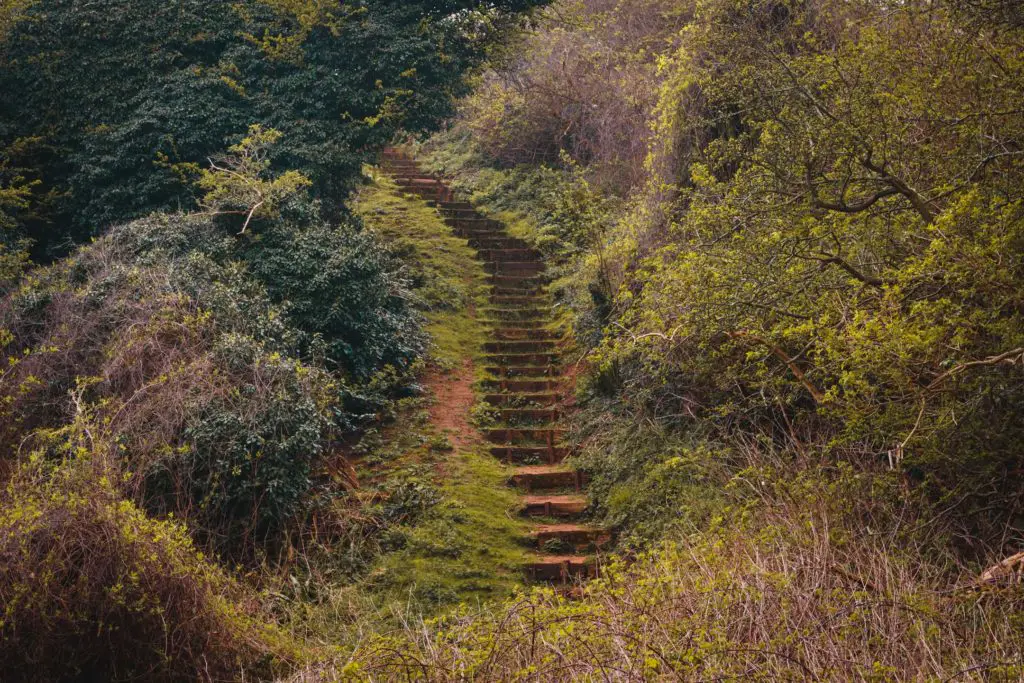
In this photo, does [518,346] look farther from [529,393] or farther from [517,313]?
[529,393]

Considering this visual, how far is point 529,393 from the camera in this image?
1473 centimetres

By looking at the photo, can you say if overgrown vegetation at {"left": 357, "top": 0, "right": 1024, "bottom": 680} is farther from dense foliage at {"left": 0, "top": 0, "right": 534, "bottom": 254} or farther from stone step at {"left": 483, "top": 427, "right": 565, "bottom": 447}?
dense foliage at {"left": 0, "top": 0, "right": 534, "bottom": 254}

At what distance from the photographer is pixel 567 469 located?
41.3ft

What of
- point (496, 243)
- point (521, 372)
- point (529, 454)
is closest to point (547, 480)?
point (529, 454)

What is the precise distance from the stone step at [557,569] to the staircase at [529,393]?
0.04 ft

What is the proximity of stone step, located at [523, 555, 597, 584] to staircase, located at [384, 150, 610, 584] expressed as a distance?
0.01 m

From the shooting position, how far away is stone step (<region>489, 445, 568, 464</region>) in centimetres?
1301

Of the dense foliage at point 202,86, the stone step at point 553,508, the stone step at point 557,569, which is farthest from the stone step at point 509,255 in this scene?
the stone step at point 557,569

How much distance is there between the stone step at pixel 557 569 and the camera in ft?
33.9

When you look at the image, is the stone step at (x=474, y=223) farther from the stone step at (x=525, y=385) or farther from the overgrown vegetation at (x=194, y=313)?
the stone step at (x=525, y=385)

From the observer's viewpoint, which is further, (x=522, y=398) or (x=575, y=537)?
(x=522, y=398)

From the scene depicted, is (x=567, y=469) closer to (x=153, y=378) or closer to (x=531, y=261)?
(x=153, y=378)

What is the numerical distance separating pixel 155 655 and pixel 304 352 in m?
6.12

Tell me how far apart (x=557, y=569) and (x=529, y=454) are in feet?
9.43
